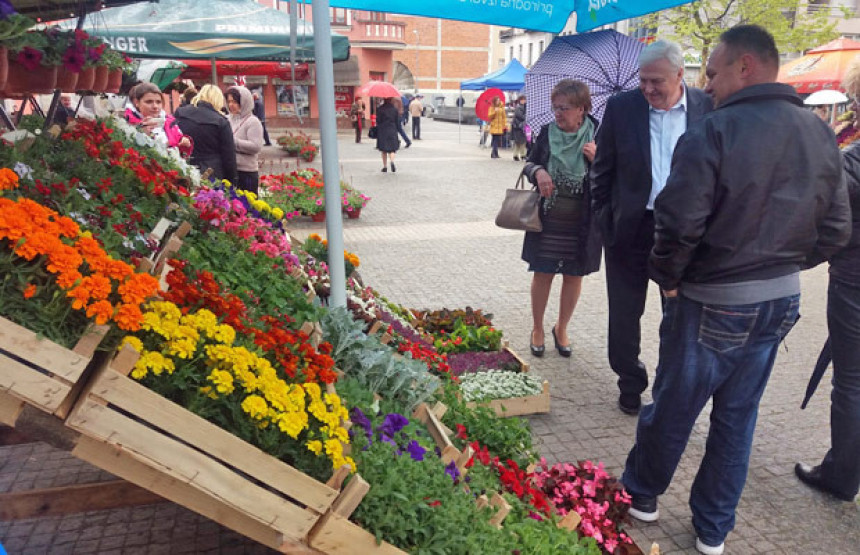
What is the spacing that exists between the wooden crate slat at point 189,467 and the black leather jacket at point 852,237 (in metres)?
2.71

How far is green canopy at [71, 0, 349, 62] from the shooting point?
730 cm

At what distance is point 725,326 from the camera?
2688mm

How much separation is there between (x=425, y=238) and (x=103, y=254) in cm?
738

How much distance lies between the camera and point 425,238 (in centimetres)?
921

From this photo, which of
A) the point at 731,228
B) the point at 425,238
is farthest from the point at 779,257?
the point at 425,238

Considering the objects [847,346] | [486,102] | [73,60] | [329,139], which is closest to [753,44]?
[847,346]

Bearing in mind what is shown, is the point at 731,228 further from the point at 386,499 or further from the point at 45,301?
the point at 45,301

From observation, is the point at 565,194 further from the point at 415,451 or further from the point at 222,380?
the point at 222,380

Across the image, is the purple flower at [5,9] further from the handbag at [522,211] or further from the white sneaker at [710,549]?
the white sneaker at [710,549]

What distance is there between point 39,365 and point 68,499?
39.0 inches

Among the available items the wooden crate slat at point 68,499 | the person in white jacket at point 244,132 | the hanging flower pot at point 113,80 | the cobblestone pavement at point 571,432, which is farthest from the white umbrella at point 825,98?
the wooden crate slat at point 68,499

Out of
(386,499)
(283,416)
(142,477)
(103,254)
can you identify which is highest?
(103,254)

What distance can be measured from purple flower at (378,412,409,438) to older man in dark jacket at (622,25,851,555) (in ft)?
4.06

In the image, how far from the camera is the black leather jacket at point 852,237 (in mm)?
2977
